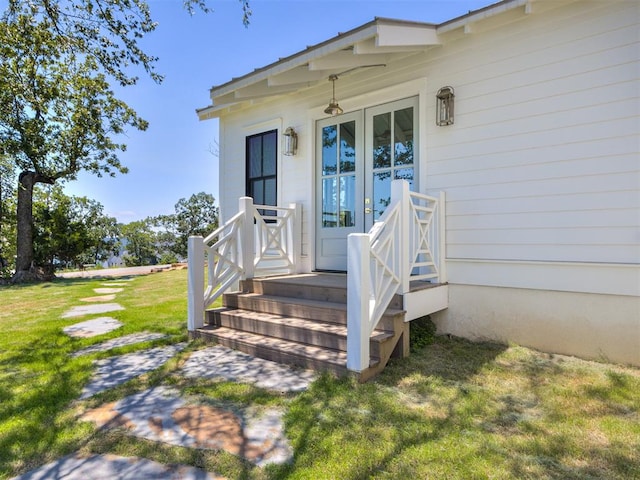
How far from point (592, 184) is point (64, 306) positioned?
23.8 ft

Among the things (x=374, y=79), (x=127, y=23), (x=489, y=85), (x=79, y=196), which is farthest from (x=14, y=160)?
(x=489, y=85)

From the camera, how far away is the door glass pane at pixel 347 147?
193 inches

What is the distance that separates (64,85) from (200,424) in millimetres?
9933

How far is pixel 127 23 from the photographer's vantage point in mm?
4352

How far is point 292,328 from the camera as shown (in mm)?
3389

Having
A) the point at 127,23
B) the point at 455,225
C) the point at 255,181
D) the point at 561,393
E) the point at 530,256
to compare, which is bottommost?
the point at 561,393

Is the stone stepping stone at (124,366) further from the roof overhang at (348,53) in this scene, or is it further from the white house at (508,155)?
the roof overhang at (348,53)

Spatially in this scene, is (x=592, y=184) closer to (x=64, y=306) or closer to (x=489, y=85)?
(x=489, y=85)

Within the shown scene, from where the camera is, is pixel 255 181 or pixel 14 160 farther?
pixel 14 160

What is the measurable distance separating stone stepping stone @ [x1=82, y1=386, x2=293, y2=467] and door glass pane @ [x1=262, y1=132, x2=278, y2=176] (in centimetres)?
406

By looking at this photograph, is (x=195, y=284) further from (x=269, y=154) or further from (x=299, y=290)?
(x=269, y=154)

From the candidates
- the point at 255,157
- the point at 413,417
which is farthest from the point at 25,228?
the point at 413,417

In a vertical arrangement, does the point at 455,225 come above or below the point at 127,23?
below

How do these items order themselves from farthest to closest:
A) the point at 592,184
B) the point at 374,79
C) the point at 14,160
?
the point at 14,160 < the point at 374,79 < the point at 592,184
